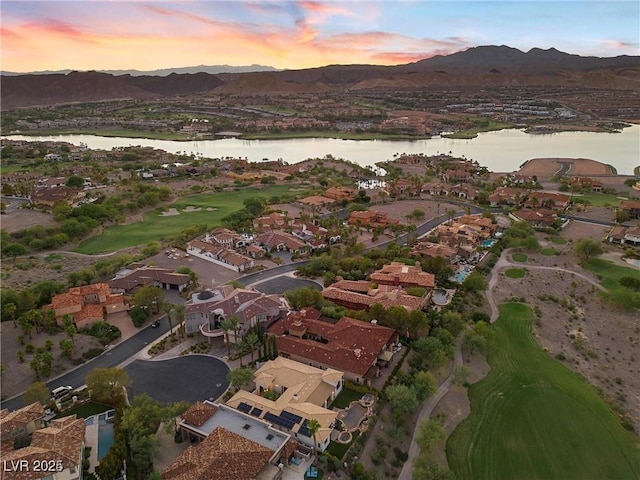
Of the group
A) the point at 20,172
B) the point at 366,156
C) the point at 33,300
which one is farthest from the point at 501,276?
the point at 20,172

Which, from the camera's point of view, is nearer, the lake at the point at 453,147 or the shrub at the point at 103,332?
the shrub at the point at 103,332

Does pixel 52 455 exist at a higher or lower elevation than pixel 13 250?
higher

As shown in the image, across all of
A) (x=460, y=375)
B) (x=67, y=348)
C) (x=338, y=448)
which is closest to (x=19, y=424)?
(x=67, y=348)

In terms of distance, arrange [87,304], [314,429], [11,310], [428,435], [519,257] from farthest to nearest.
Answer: [519,257] → [87,304] → [11,310] → [428,435] → [314,429]

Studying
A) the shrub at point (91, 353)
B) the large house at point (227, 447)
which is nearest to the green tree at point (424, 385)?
the large house at point (227, 447)

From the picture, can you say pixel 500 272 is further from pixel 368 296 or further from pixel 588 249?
pixel 368 296

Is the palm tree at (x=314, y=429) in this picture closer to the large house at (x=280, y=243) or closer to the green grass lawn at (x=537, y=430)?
the green grass lawn at (x=537, y=430)
